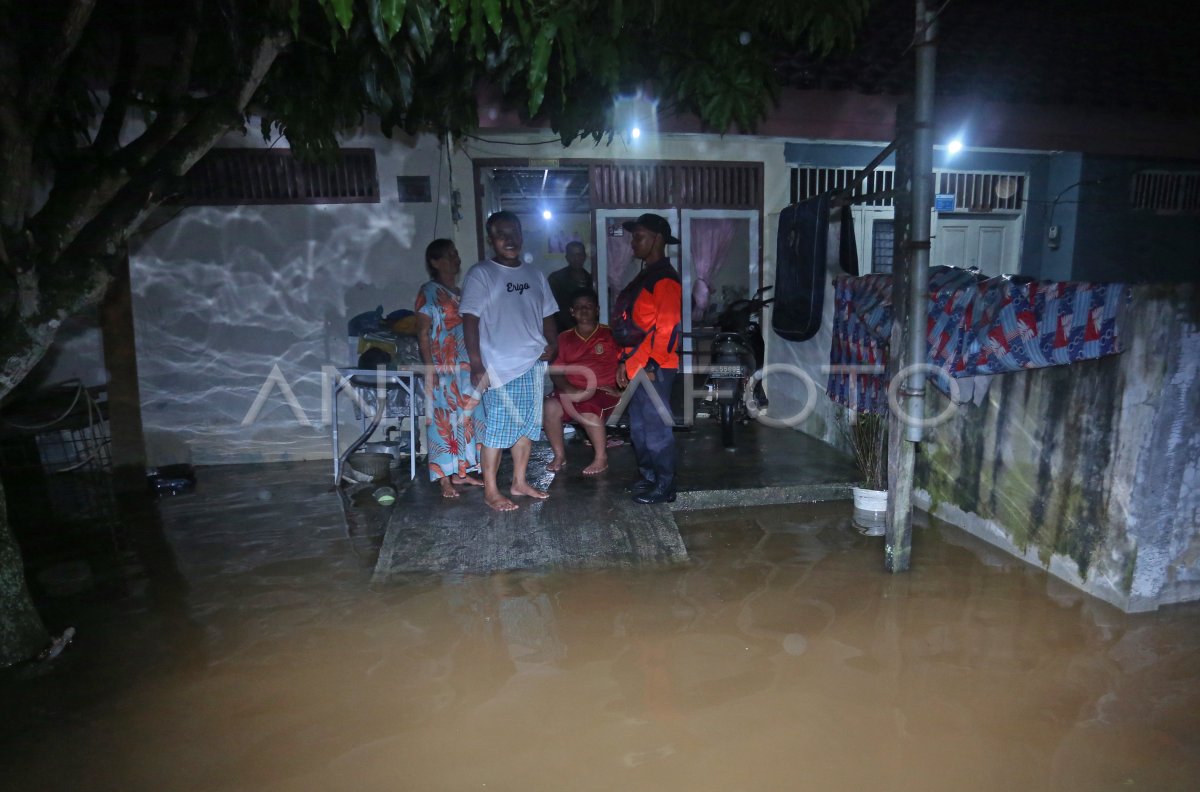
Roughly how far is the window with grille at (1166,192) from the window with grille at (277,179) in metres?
8.21

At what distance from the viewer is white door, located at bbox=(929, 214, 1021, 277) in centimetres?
780

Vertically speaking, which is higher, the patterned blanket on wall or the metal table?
the patterned blanket on wall

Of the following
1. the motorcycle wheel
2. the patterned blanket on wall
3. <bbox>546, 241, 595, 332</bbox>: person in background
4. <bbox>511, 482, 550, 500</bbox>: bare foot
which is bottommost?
<bbox>511, 482, 550, 500</bbox>: bare foot

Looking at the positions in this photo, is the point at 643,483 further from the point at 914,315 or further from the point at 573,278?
the point at 573,278

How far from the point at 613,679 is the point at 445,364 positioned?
2.48 metres

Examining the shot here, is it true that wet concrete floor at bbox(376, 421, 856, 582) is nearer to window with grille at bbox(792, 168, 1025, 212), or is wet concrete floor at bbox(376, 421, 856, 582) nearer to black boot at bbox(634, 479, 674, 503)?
black boot at bbox(634, 479, 674, 503)

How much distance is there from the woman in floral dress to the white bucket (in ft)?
8.05

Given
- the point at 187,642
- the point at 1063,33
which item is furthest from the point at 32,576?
the point at 1063,33

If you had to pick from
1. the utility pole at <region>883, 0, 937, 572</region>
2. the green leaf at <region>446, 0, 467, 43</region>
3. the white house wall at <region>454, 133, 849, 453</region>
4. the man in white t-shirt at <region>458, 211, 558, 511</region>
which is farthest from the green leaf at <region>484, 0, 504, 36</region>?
the white house wall at <region>454, 133, 849, 453</region>

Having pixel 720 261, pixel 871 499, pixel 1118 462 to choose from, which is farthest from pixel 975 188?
pixel 1118 462

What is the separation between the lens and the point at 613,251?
289 inches

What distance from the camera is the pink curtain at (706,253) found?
7.28 meters

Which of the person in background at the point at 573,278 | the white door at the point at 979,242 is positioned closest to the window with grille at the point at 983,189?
the white door at the point at 979,242

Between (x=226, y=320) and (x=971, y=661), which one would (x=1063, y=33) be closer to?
(x=971, y=661)
